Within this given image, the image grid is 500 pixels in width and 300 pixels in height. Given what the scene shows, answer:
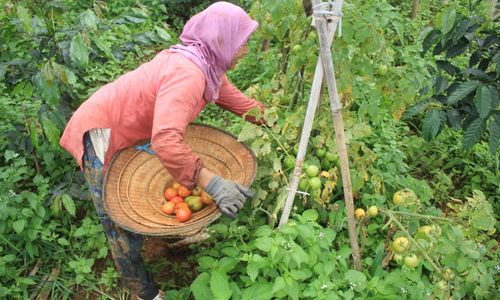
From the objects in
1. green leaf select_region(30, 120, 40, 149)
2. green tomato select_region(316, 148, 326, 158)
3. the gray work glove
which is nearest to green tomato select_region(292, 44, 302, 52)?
green tomato select_region(316, 148, 326, 158)

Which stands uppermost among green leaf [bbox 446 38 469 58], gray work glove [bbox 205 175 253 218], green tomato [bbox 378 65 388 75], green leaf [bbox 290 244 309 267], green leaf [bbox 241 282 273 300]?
green tomato [bbox 378 65 388 75]

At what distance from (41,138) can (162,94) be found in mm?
1462

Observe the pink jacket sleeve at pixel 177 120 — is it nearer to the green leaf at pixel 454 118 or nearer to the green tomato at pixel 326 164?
the green tomato at pixel 326 164

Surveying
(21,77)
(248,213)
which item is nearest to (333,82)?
(248,213)

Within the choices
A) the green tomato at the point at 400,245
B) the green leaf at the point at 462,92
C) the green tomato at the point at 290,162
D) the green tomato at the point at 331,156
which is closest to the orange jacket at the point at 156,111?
the green tomato at the point at 290,162

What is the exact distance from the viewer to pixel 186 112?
1804 mm

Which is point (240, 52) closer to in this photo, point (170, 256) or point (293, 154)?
point (293, 154)

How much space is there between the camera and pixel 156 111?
5.87 feet

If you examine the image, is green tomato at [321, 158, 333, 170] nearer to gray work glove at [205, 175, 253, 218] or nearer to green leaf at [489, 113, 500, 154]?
gray work glove at [205, 175, 253, 218]

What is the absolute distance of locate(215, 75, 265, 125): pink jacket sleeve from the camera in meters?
2.33

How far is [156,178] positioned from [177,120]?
686mm

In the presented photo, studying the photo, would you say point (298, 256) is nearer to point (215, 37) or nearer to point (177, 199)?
point (177, 199)

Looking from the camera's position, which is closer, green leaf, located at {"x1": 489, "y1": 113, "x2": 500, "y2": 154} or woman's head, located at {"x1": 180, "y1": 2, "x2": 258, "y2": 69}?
woman's head, located at {"x1": 180, "y1": 2, "x2": 258, "y2": 69}

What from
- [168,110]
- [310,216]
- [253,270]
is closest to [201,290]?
[253,270]
